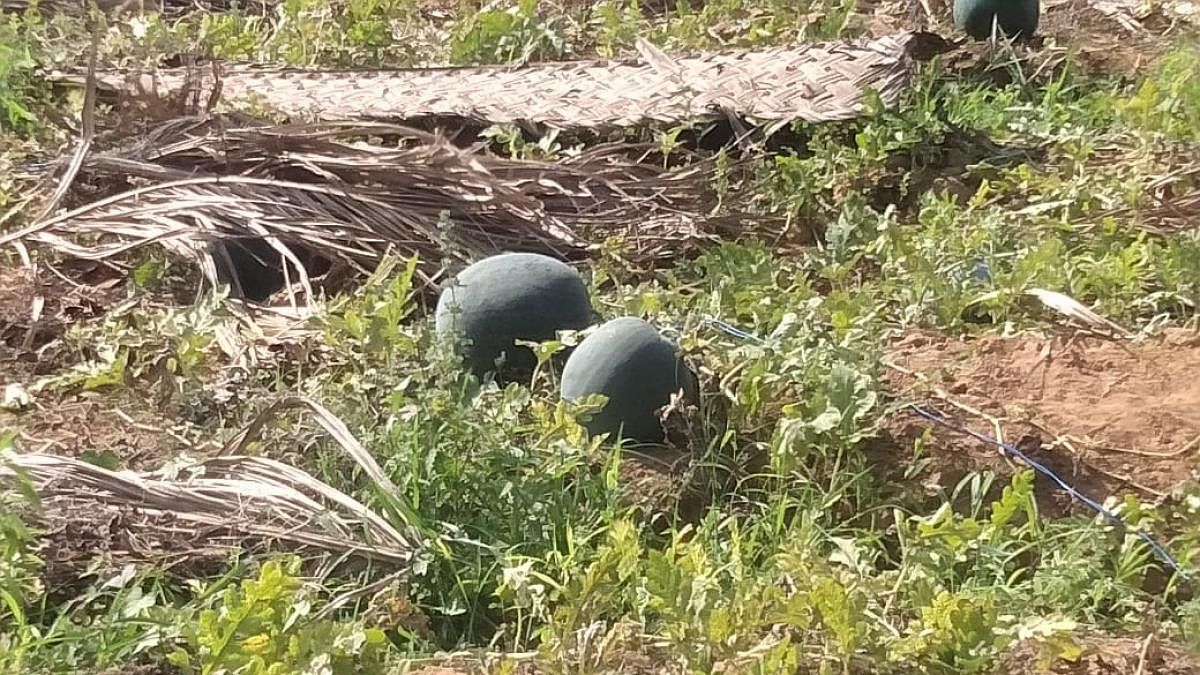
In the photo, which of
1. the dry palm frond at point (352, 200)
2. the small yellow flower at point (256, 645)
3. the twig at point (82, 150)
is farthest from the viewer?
the twig at point (82, 150)

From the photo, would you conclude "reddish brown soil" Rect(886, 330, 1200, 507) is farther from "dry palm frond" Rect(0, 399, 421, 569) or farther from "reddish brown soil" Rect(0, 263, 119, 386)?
"reddish brown soil" Rect(0, 263, 119, 386)

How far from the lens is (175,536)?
8.34 ft

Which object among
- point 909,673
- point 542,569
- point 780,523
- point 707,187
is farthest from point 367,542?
point 707,187

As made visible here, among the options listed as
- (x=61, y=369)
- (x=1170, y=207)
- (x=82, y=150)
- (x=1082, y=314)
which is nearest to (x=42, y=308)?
(x=61, y=369)

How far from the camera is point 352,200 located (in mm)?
3816

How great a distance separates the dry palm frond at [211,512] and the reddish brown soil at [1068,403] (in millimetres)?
1147

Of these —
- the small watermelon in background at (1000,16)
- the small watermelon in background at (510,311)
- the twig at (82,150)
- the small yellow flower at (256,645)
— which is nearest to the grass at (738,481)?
the small yellow flower at (256,645)

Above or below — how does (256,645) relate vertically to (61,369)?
above

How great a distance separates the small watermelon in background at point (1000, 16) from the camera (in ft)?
17.6

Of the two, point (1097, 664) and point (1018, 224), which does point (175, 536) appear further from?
point (1018, 224)

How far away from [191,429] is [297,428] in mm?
316

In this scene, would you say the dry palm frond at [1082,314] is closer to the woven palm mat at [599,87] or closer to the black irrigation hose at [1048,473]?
the black irrigation hose at [1048,473]

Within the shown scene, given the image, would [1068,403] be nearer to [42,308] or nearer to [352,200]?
[352,200]

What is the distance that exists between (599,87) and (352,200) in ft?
4.20
